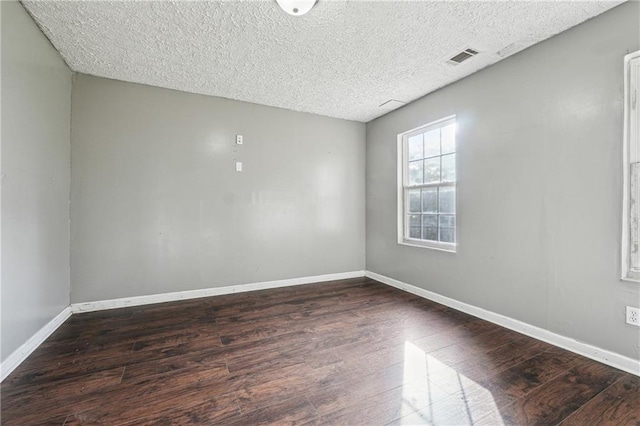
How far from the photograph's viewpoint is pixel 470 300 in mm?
2770

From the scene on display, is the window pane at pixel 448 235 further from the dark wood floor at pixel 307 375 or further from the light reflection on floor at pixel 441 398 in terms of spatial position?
the light reflection on floor at pixel 441 398

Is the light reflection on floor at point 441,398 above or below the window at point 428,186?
below

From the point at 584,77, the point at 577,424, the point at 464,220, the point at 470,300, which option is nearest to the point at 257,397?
the point at 577,424

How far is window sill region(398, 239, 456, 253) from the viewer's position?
3025 millimetres

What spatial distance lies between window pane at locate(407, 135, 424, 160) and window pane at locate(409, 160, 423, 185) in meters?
0.07

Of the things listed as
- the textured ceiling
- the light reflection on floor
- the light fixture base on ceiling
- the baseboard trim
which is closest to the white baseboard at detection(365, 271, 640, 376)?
the light reflection on floor

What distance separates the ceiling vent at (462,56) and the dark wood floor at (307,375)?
2.50m

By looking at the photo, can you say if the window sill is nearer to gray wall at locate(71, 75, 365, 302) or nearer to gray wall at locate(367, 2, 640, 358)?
gray wall at locate(367, 2, 640, 358)

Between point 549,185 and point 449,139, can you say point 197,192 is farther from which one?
point 549,185

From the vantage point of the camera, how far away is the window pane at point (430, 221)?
3.29 meters

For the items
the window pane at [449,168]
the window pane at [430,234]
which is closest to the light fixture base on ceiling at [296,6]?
the window pane at [449,168]

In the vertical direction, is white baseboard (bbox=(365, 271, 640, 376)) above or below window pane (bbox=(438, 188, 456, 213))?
below

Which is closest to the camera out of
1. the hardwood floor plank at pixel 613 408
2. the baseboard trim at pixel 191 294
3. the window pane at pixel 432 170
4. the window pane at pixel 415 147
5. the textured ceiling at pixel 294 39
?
the hardwood floor plank at pixel 613 408

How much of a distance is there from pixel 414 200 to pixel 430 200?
29 cm
